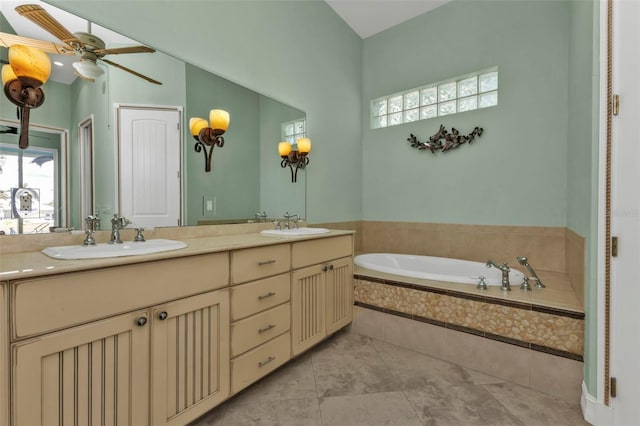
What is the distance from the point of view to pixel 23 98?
120 centimetres

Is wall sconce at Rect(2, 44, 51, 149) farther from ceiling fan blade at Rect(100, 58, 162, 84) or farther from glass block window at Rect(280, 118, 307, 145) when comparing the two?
glass block window at Rect(280, 118, 307, 145)

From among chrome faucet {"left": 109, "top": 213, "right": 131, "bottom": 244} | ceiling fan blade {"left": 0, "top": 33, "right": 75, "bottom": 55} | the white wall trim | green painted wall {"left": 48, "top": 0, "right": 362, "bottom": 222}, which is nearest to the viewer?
ceiling fan blade {"left": 0, "top": 33, "right": 75, "bottom": 55}

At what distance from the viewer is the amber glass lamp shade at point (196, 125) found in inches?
71.0

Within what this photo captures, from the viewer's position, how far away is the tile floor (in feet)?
4.65

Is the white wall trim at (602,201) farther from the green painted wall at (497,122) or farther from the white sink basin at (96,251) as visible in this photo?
the white sink basin at (96,251)

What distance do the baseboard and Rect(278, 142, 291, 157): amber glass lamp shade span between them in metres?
2.27

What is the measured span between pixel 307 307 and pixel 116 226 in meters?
1.14

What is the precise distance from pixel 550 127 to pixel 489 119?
452mm

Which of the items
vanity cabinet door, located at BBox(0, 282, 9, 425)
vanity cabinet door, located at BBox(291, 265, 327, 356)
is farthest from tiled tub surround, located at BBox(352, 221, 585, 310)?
vanity cabinet door, located at BBox(0, 282, 9, 425)

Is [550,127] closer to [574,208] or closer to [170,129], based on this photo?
[574,208]

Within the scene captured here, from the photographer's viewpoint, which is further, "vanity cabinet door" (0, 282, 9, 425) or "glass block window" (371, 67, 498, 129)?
"glass block window" (371, 67, 498, 129)

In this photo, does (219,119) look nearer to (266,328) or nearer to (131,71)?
(131,71)

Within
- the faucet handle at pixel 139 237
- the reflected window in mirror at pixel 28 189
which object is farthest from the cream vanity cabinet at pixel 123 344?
the reflected window in mirror at pixel 28 189

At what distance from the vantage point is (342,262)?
7.30 feet
